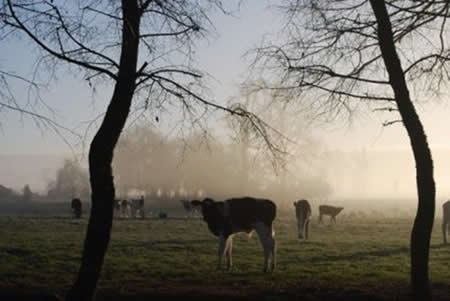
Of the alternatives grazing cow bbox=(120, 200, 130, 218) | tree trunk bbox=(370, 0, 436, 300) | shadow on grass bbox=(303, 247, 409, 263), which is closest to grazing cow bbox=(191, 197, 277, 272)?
shadow on grass bbox=(303, 247, 409, 263)

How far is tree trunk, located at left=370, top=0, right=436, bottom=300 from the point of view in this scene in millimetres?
9656

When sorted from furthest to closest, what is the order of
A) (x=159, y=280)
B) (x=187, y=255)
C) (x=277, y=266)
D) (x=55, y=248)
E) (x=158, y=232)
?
1. (x=158, y=232)
2. (x=55, y=248)
3. (x=187, y=255)
4. (x=277, y=266)
5. (x=159, y=280)

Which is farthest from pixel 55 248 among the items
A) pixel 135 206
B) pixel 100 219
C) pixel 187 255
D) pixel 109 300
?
pixel 135 206

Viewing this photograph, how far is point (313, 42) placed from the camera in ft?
34.2

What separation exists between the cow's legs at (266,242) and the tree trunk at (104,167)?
6.67m

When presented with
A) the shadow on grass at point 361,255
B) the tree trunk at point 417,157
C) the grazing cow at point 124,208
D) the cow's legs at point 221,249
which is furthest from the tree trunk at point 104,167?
the grazing cow at point 124,208

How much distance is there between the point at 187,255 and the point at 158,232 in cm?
917

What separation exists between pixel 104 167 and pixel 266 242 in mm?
7665

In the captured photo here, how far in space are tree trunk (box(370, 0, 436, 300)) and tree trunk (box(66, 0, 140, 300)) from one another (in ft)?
13.7

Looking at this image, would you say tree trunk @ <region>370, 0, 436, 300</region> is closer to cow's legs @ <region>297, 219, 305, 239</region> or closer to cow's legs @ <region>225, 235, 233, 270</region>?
cow's legs @ <region>225, 235, 233, 270</region>

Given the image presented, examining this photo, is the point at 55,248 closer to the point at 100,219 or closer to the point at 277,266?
the point at 277,266

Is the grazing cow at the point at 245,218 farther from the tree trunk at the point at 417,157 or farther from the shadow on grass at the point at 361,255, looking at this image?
the tree trunk at the point at 417,157

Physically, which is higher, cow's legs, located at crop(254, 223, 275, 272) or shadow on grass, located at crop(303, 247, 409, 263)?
cow's legs, located at crop(254, 223, 275, 272)

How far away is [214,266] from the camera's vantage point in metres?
15.2
